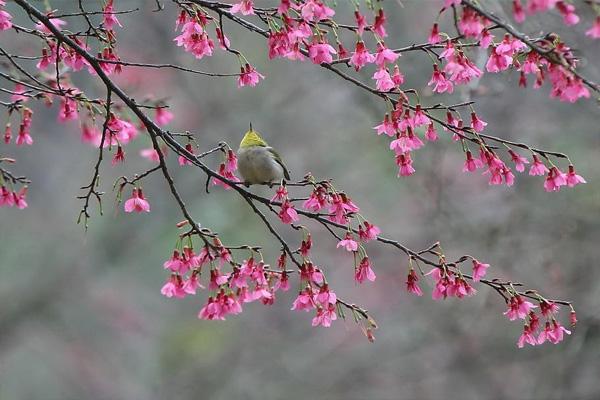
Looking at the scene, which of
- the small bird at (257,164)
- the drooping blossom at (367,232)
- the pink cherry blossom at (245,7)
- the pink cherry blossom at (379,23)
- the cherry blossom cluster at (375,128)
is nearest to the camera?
the pink cherry blossom at (379,23)

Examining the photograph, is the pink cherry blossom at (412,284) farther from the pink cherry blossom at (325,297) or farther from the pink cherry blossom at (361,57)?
the pink cherry blossom at (361,57)

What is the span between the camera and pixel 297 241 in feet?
44.7

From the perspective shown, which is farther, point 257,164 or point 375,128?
point 257,164

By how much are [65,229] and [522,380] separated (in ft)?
23.9

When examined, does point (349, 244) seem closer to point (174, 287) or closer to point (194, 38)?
point (174, 287)

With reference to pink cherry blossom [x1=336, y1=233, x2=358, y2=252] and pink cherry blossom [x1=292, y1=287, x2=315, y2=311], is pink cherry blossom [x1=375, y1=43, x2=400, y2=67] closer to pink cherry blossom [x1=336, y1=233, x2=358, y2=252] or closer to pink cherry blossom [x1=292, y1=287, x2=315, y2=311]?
pink cherry blossom [x1=336, y1=233, x2=358, y2=252]

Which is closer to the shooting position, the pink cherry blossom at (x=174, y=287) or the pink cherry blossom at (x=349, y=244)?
the pink cherry blossom at (x=349, y=244)

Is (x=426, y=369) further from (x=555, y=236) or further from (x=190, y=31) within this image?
(x=190, y=31)

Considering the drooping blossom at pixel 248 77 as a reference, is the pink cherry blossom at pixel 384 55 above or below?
below

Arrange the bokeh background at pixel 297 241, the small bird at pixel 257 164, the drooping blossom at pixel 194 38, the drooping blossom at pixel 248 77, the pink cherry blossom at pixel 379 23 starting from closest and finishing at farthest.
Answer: the pink cherry blossom at pixel 379 23, the drooping blossom at pixel 194 38, the drooping blossom at pixel 248 77, the small bird at pixel 257 164, the bokeh background at pixel 297 241

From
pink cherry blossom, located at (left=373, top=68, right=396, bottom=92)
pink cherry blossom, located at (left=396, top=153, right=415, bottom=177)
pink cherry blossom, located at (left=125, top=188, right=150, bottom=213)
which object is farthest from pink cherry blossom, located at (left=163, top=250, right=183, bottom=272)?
pink cherry blossom, located at (left=373, top=68, right=396, bottom=92)

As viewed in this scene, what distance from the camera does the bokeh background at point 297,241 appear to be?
8.51m

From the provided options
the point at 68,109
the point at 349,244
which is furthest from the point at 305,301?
the point at 68,109

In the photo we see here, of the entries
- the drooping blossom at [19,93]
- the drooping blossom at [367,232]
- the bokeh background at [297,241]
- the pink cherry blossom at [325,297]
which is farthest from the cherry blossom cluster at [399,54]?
the bokeh background at [297,241]
